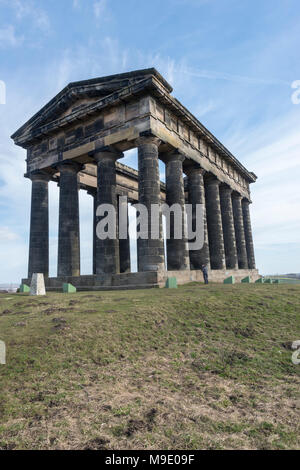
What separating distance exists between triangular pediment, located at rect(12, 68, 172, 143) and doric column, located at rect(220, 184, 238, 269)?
15.4 metres

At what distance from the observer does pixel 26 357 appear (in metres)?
6.82

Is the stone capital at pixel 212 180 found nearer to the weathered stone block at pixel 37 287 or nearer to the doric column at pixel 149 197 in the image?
the doric column at pixel 149 197

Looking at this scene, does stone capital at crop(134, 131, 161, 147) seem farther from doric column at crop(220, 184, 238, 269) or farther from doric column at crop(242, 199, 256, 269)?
doric column at crop(242, 199, 256, 269)

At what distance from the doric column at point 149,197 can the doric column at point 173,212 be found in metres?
2.85

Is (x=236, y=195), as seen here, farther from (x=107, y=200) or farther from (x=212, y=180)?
(x=107, y=200)

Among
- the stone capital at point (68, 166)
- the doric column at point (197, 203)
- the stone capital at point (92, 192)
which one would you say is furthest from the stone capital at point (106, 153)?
the stone capital at point (92, 192)

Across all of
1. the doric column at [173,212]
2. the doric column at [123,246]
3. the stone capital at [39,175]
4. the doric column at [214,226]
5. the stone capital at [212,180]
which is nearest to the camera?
the doric column at [173,212]

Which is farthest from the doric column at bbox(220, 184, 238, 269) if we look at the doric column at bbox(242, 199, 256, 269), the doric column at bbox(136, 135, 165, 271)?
the doric column at bbox(136, 135, 165, 271)

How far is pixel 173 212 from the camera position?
878 inches

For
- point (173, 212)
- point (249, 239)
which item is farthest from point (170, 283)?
point (249, 239)

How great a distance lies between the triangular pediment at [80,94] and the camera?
20.2 metres
